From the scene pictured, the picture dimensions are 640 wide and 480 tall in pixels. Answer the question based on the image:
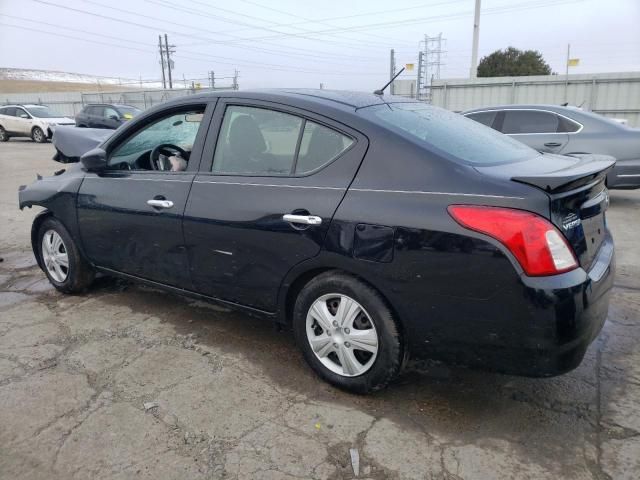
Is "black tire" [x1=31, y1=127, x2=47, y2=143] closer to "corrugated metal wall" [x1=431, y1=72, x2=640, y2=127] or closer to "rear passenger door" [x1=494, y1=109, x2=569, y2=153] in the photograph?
"corrugated metal wall" [x1=431, y1=72, x2=640, y2=127]

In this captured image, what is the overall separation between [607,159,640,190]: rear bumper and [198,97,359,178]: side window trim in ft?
19.7

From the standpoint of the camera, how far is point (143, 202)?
3.50 m

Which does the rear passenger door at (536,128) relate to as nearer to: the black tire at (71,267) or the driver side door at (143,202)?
the driver side door at (143,202)

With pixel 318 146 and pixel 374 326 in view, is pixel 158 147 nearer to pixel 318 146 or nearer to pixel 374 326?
pixel 318 146

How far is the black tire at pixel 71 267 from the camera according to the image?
4.14 m

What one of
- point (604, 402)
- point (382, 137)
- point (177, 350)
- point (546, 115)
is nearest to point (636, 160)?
point (546, 115)

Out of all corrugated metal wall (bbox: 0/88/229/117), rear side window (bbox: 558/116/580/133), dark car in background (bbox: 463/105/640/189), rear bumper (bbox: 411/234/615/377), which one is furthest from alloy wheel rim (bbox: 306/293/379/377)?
corrugated metal wall (bbox: 0/88/229/117)

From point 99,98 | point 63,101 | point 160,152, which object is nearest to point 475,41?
point 160,152

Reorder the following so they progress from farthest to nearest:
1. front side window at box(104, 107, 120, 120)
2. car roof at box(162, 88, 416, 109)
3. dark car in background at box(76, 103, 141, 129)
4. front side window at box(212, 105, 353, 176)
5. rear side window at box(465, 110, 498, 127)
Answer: front side window at box(104, 107, 120, 120)
dark car in background at box(76, 103, 141, 129)
rear side window at box(465, 110, 498, 127)
car roof at box(162, 88, 416, 109)
front side window at box(212, 105, 353, 176)

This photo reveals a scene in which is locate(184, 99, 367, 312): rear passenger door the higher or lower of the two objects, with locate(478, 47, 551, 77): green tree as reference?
lower

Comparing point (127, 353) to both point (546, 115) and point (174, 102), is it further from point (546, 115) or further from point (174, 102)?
point (546, 115)

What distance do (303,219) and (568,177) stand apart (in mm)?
1269

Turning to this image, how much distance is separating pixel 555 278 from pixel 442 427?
0.92 metres

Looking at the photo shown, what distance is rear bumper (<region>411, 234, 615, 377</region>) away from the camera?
2.16 m
